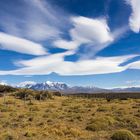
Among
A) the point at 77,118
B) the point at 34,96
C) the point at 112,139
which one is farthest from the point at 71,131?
the point at 34,96

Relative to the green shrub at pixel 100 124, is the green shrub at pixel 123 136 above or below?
below

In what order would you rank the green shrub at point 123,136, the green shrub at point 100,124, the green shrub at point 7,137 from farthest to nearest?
1. the green shrub at point 100,124
2. the green shrub at point 123,136
3. the green shrub at point 7,137

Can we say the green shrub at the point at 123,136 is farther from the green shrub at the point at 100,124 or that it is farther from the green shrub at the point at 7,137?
the green shrub at the point at 7,137

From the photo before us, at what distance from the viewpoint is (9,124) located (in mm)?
26578

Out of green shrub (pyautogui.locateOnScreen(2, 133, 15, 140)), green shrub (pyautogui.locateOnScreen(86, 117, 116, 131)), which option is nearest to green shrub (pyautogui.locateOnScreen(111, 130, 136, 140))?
green shrub (pyautogui.locateOnScreen(86, 117, 116, 131))

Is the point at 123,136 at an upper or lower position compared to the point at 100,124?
lower

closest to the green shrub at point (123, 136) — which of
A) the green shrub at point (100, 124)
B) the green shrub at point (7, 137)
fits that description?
the green shrub at point (100, 124)

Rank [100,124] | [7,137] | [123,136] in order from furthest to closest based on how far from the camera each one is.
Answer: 1. [100,124]
2. [123,136]
3. [7,137]

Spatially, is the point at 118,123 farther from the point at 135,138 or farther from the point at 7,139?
the point at 7,139

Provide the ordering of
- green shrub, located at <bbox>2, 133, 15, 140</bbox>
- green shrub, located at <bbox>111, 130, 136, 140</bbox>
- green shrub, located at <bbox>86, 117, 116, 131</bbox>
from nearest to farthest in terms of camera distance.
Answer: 1. green shrub, located at <bbox>2, 133, 15, 140</bbox>
2. green shrub, located at <bbox>111, 130, 136, 140</bbox>
3. green shrub, located at <bbox>86, 117, 116, 131</bbox>

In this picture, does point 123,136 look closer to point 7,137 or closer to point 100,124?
point 100,124

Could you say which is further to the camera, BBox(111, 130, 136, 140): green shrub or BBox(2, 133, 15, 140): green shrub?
BBox(111, 130, 136, 140): green shrub

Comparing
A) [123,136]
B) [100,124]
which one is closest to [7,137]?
[123,136]

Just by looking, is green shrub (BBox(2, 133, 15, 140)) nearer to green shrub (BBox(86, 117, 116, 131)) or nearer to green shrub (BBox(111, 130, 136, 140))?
green shrub (BBox(111, 130, 136, 140))
